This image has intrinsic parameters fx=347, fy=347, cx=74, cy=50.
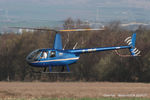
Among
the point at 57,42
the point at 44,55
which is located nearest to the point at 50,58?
the point at 44,55

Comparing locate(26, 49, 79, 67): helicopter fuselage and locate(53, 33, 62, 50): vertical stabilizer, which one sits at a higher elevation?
locate(53, 33, 62, 50): vertical stabilizer

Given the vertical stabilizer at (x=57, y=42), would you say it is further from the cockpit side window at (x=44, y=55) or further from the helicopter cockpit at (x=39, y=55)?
the cockpit side window at (x=44, y=55)

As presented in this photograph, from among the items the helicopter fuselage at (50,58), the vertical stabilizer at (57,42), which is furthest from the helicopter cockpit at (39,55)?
the vertical stabilizer at (57,42)

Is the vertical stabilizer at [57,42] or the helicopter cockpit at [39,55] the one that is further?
the vertical stabilizer at [57,42]

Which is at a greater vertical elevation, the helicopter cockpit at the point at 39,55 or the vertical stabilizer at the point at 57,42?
the vertical stabilizer at the point at 57,42

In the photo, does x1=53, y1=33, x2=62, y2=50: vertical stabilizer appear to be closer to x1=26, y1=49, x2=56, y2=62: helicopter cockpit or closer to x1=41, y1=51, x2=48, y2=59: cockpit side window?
x1=26, y1=49, x2=56, y2=62: helicopter cockpit

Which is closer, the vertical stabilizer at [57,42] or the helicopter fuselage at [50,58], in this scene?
the helicopter fuselage at [50,58]

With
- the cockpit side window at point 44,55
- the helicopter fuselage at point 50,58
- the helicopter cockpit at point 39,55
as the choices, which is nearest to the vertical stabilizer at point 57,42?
the helicopter fuselage at point 50,58

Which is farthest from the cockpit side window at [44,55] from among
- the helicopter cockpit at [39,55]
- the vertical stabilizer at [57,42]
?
the vertical stabilizer at [57,42]

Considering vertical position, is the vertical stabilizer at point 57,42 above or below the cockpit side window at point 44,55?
above

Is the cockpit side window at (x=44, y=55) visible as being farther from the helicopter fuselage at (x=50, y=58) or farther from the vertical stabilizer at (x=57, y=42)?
the vertical stabilizer at (x=57, y=42)

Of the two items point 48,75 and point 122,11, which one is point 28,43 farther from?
point 122,11

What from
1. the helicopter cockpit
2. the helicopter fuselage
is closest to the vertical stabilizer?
the helicopter fuselage

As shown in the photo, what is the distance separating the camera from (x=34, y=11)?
13138 cm
